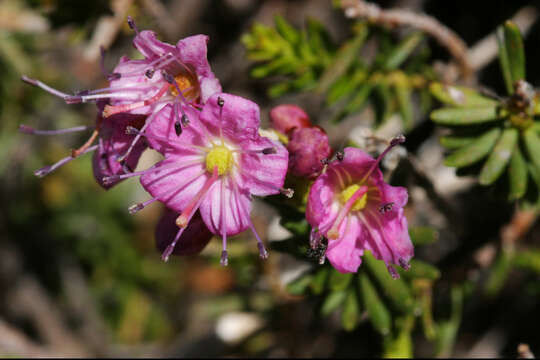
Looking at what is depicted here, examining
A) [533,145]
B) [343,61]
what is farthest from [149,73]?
[533,145]

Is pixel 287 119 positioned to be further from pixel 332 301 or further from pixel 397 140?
pixel 332 301

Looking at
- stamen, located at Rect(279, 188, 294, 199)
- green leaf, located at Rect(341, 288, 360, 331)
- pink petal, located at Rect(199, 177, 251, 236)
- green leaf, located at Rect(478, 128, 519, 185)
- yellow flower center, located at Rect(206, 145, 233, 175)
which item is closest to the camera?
stamen, located at Rect(279, 188, 294, 199)

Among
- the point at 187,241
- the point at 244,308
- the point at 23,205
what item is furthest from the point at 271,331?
the point at 23,205

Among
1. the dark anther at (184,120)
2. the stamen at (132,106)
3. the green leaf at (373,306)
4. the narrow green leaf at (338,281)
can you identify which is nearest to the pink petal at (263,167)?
the dark anther at (184,120)

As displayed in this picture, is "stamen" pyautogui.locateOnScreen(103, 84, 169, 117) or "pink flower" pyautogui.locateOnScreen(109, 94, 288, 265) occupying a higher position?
"stamen" pyautogui.locateOnScreen(103, 84, 169, 117)

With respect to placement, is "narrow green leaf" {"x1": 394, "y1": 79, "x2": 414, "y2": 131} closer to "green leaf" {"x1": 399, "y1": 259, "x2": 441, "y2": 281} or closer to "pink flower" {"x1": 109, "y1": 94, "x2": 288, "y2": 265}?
"green leaf" {"x1": 399, "y1": 259, "x2": 441, "y2": 281}

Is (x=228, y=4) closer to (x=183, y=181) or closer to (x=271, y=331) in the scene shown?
(x=271, y=331)

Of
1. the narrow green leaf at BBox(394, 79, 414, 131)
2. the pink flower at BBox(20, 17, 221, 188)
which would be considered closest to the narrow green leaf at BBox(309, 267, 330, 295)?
the pink flower at BBox(20, 17, 221, 188)
